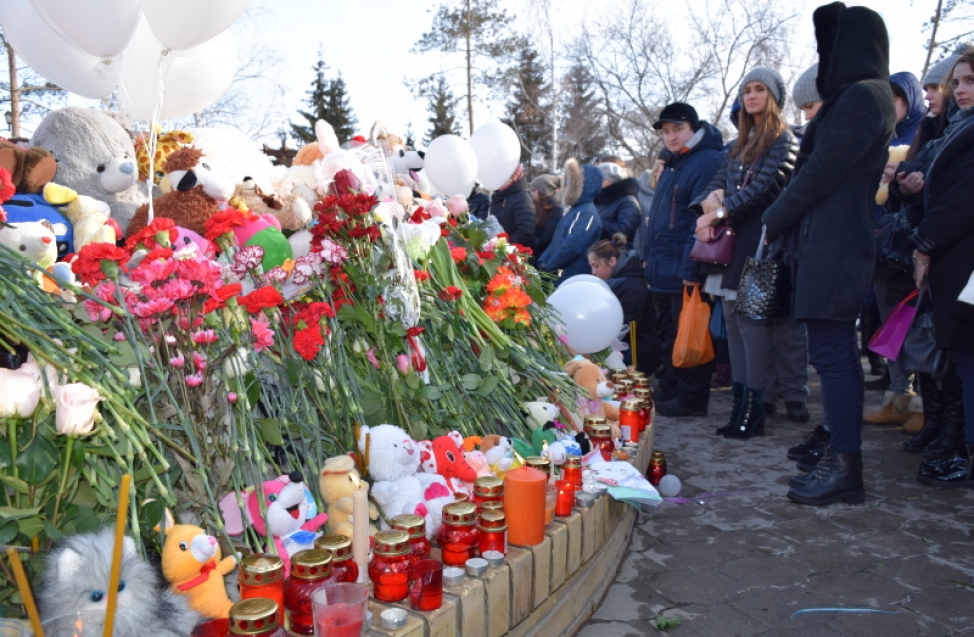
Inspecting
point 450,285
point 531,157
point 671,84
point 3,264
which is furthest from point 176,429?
point 531,157

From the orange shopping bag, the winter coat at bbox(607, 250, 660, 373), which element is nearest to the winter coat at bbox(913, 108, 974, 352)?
the orange shopping bag

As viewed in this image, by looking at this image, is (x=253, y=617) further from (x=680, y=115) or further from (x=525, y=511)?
(x=680, y=115)

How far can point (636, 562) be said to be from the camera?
7.95ft

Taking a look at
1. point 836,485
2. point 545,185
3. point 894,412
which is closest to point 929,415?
point 894,412

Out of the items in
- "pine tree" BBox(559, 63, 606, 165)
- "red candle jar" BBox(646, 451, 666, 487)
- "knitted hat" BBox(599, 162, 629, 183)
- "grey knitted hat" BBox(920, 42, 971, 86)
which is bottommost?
"red candle jar" BBox(646, 451, 666, 487)

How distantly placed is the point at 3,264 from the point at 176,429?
550 mm

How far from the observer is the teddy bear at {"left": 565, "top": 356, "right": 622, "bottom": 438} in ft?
9.86

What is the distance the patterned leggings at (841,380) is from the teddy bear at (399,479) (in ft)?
5.71

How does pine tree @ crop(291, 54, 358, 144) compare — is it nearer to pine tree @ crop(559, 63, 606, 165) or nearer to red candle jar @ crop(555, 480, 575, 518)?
pine tree @ crop(559, 63, 606, 165)

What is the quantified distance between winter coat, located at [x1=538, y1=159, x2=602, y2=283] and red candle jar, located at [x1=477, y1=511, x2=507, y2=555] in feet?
12.2

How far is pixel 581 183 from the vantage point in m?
5.30

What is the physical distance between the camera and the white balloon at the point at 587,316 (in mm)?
3428

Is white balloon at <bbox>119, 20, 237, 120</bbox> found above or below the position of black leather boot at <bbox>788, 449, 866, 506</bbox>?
above

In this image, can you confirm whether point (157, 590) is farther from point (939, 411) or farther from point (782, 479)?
point (939, 411)
